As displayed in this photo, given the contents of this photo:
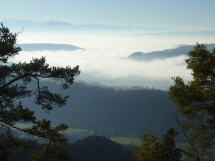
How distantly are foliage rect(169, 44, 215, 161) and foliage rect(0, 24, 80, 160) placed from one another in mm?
8317

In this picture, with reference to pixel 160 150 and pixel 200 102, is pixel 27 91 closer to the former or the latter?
pixel 160 150

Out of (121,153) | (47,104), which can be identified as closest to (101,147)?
(121,153)

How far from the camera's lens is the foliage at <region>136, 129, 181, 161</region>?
54.1 feet

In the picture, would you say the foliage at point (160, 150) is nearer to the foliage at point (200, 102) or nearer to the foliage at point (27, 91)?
the foliage at point (200, 102)

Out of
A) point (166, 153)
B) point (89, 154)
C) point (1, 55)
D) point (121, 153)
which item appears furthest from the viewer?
point (121, 153)

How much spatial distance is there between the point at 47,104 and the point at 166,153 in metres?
9.01

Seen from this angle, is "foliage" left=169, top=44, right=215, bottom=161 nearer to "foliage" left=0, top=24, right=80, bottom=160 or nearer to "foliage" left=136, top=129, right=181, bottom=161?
→ "foliage" left=136, top=129, right=181, bottom=161

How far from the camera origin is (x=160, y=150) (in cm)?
1659

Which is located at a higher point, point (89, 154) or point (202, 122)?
point (202, 122)

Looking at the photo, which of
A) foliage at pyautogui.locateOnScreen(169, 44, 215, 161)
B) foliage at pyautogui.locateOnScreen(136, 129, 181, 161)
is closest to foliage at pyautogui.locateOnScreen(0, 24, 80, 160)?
foliage at pyautogui.locateOnScreen(136, 129, 181, 161)

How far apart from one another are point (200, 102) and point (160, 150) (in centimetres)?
487

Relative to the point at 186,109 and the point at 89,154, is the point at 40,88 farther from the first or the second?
the point at 89,154

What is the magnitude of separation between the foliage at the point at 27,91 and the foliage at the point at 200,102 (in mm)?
8317

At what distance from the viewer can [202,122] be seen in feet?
59.1
